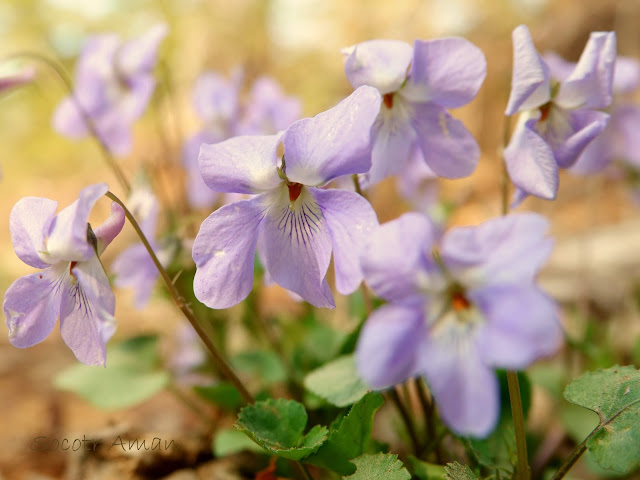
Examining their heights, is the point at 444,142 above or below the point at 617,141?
above

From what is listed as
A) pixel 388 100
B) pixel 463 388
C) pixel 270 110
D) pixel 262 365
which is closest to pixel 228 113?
pixel 270 110

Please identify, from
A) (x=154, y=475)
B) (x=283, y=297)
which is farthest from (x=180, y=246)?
(x=283, y=297)

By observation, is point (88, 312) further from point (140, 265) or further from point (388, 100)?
point (388, 100)

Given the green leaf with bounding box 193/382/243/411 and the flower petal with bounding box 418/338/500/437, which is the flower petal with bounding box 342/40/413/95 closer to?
the flower petal with bounding box 418/338/500/437

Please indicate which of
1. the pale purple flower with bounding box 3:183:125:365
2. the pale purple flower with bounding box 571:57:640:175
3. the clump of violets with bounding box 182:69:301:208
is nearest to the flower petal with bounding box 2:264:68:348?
the pale purple flower with bounding box 3:183:125:365

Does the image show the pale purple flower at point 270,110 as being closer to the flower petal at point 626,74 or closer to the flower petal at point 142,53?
the flower petal at point 142,53

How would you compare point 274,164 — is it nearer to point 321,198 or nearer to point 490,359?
point 321,198
